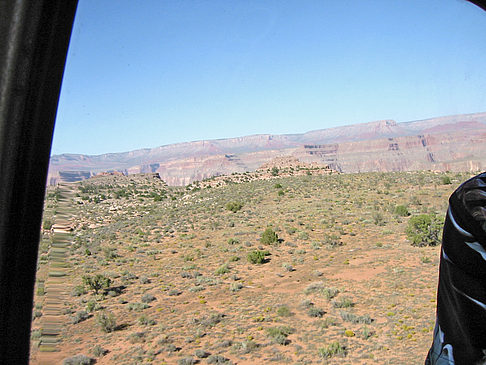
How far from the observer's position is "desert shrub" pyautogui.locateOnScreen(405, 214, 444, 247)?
11336 mm

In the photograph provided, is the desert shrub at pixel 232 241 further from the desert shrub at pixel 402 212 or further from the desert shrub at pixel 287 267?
the desert shrub at pixel 402 212

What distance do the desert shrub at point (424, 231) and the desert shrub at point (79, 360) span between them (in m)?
10.3

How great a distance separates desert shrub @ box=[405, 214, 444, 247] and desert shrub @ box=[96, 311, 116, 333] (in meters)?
9.57

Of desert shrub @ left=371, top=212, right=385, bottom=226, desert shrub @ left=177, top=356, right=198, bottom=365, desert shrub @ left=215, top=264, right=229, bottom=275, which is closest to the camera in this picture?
desert shrub @ left=177, top=356, right=198, bottom=365

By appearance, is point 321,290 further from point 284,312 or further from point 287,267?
point 287,267

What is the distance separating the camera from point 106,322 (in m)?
6.14

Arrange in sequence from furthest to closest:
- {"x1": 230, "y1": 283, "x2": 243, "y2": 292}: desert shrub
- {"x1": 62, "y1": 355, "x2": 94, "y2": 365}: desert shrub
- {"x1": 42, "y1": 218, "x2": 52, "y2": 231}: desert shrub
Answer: {"x1": 230, "y1": 283, "x2": 243, "y2": 292}: desert shrub, {"x1": 62, "y1": 355, "x2": 94, "y2": 365}: desert shrub, {"x1": 42, "y1": 218, "x2": 52, "y2": 231}: desert shrub

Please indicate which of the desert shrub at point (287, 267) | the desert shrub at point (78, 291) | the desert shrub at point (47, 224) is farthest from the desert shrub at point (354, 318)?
the desert shrub at point (47, 224)

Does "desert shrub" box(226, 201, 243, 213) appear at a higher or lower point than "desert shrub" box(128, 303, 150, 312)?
higher

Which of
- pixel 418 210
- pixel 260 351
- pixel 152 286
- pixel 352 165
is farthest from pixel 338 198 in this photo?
pixel 352 165

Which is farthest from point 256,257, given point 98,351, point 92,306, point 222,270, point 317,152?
point 317,152

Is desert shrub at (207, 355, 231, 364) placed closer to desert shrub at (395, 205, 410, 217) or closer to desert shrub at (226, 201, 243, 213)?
desert shrub at (395, 205, 410, 217)

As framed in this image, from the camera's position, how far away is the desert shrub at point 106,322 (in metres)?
6.02

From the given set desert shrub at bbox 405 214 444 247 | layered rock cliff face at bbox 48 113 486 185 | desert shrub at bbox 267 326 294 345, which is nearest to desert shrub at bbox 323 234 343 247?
desert shrub at bbox 405 214 444 247
